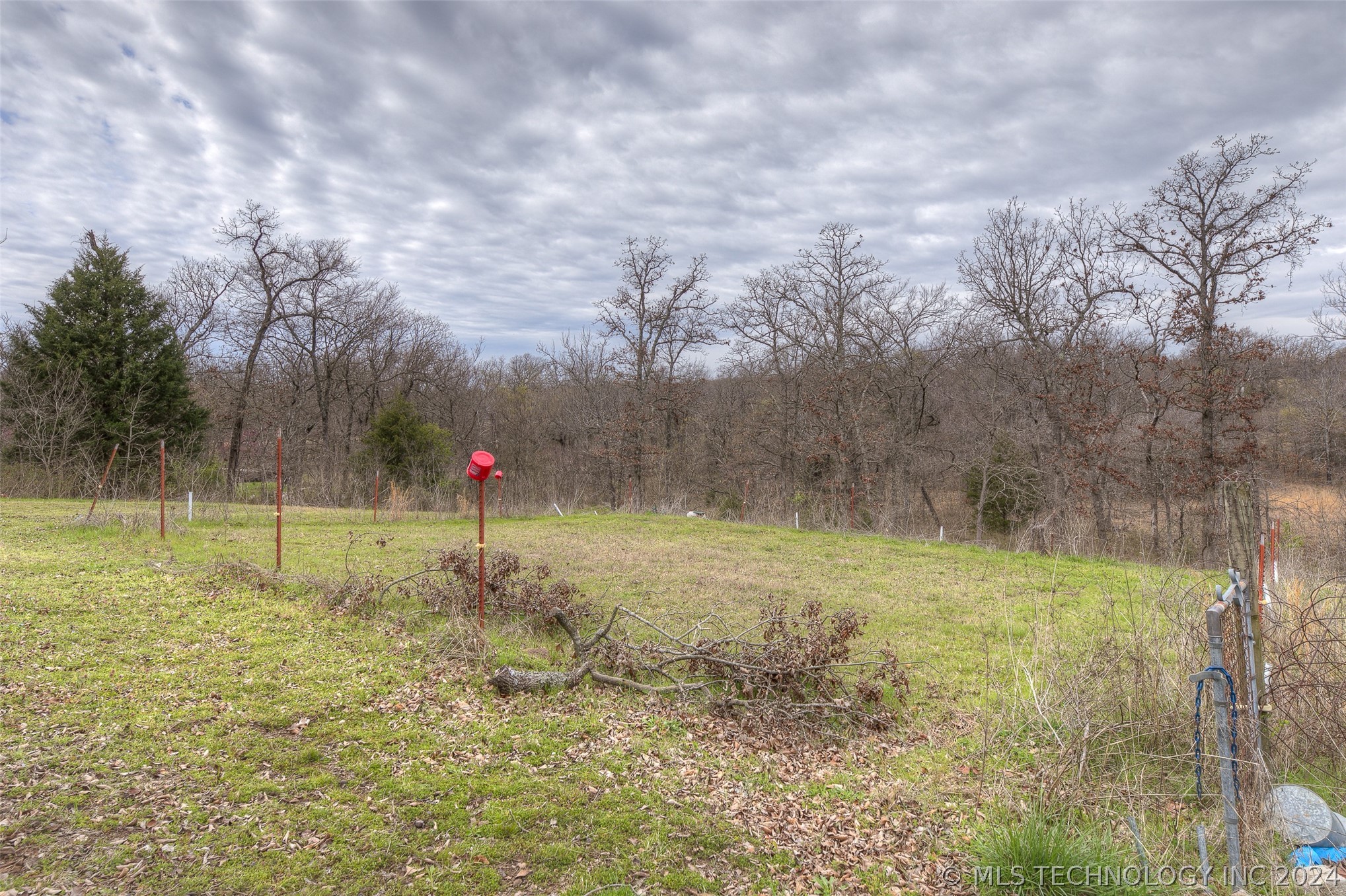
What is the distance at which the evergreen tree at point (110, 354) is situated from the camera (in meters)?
19.2

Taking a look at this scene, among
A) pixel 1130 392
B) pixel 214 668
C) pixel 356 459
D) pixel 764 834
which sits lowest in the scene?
pixel 764 834

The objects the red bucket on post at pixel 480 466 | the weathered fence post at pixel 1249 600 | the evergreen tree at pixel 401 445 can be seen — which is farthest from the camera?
the evergreen tree at pixel 401 445

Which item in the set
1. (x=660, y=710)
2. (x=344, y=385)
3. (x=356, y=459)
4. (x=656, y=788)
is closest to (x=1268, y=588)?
(x=660, y=710)

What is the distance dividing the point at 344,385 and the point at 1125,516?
103 feet

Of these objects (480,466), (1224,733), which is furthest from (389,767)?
(1224,733)

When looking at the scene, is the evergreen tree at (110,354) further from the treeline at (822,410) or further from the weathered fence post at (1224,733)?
the weathered fence post at (1224,733)

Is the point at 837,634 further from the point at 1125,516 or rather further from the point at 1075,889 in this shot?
the point at 1125,516

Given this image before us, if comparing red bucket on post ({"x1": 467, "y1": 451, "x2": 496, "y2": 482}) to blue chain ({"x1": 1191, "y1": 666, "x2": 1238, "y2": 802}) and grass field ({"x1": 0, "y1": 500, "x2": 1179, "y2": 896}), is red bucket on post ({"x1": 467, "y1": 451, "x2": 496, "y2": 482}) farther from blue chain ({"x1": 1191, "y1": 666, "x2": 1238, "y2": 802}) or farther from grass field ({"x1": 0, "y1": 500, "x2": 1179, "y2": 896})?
blue chain ({"x1": 1191, "y1": 666, "x2": 1238, "y2": 802})

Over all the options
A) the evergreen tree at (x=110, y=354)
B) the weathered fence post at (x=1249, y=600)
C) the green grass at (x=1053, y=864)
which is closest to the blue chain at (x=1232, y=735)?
the weathered fence post at (x=1249, y=600)

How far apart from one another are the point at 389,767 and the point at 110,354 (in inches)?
860

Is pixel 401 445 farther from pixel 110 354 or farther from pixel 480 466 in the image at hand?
pixel 480 466

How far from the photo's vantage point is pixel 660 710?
5.31 metres

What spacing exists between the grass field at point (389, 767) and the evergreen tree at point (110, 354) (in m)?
14.6

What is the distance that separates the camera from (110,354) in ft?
65.2
